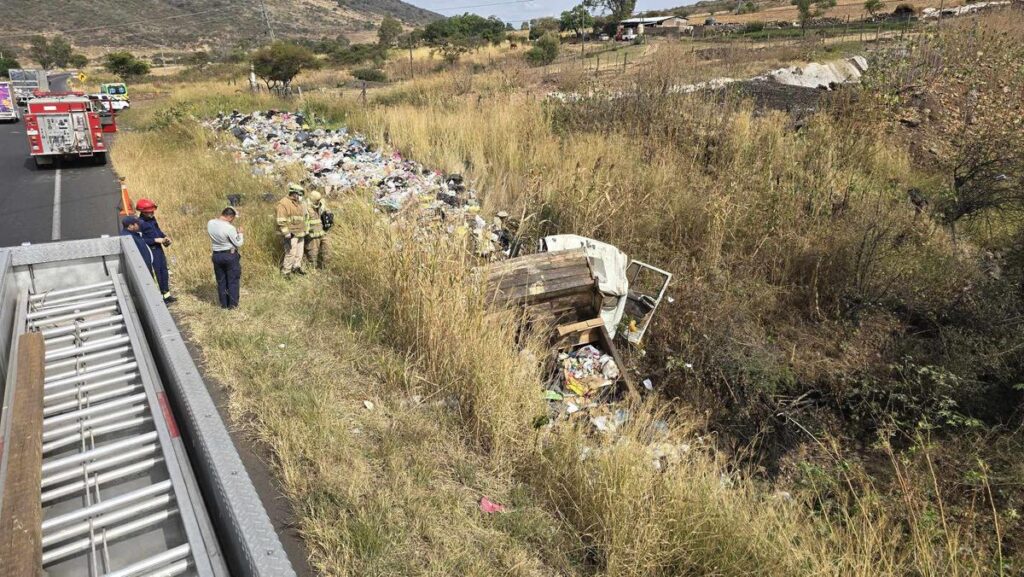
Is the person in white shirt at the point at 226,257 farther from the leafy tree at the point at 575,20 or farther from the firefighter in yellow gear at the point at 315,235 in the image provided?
the leafy tree at the point at 575,20

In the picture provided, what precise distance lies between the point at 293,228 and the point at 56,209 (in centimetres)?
720

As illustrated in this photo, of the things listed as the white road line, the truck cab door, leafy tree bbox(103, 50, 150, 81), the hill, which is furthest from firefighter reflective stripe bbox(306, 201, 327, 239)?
the hill

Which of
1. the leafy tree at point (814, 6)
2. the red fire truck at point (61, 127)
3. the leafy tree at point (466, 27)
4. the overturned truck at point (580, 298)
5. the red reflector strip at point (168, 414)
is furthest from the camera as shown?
the leafy tree at point (466, 27)

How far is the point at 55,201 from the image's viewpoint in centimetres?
1109

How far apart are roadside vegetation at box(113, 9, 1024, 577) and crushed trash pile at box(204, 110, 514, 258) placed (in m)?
0.45

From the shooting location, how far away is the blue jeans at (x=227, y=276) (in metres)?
5.71

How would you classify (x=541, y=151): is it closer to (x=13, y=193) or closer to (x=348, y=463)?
(x=348, y=463)

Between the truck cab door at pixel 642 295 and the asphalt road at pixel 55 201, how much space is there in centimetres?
824

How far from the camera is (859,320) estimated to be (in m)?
5.62

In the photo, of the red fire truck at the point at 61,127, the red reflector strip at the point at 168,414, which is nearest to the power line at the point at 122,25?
the red fire truck at the point at 61,127

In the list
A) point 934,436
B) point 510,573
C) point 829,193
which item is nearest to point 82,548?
point 510,573

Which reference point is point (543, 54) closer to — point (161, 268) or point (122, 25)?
point (161, 268)

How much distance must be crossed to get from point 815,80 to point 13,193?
19.8m

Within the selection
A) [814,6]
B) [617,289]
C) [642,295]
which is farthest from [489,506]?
[814,6]
